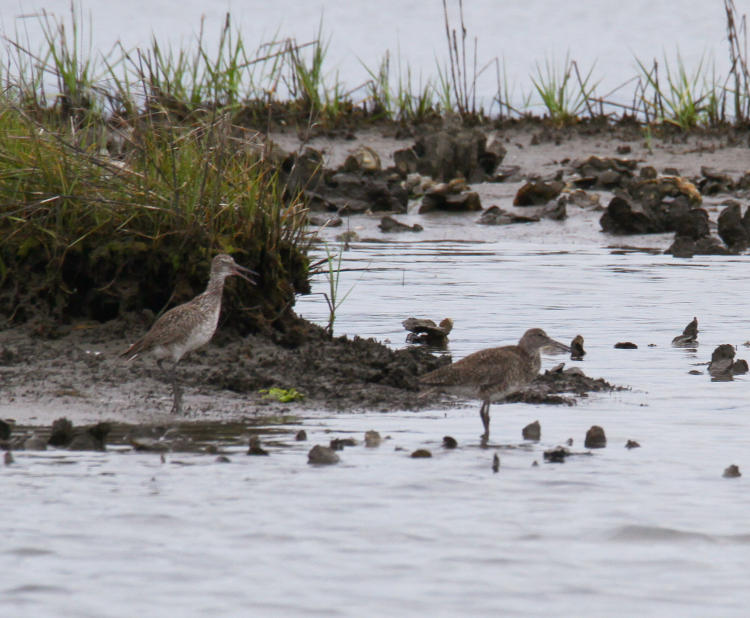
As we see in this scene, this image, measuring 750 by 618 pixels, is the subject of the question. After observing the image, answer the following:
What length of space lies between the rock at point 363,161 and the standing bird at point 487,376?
46.9 ft

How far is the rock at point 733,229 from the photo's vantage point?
766 inches

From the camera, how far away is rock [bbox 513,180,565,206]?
22328 mm

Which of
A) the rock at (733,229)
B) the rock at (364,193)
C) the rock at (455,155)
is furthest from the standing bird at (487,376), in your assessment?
the rock at (455,155)

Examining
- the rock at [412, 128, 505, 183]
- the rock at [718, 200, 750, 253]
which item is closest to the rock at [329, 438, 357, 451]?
the rock at [718, 200, 750, 253]

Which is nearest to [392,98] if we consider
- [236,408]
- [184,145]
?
[184,145]

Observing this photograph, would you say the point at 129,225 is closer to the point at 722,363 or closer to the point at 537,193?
the point at 722,363

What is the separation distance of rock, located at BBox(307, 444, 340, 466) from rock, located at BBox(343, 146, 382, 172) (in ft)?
52.2

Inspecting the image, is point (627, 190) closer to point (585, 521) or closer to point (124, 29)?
point (585, 521)

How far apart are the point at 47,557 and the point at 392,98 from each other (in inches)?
855

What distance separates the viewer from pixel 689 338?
1251 centimetres

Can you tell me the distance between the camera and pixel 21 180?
10.6m

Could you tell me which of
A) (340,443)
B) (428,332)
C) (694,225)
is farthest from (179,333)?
(694,225)

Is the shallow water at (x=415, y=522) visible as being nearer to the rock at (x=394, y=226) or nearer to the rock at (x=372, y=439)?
the rock at (x=372, y=439)

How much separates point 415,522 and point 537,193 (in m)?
16.0
